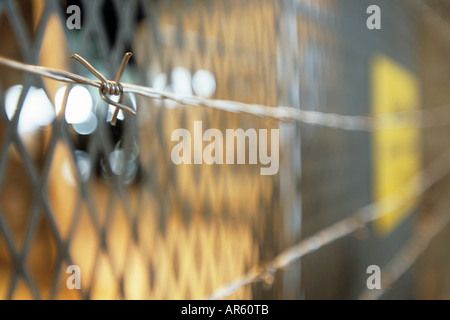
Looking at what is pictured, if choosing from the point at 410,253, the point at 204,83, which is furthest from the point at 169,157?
the point at 410,253

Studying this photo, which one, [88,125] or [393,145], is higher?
[393,145]

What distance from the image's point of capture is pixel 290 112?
53 centimetres

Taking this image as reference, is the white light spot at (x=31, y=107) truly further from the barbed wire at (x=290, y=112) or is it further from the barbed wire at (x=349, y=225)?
the barbed wire at (x=349, y=225)

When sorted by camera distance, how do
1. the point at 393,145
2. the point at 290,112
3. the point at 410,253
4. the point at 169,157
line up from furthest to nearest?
the point at 410,253 < the point at 393,145 < the point at 290,112 < the point at 169,157

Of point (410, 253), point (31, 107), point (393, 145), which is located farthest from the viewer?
point (410, 253)

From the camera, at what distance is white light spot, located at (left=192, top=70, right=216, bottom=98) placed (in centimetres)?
42

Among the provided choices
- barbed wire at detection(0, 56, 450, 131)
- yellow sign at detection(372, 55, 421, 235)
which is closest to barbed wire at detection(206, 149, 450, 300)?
yellow sign at detection(372, 55, 421, 235)

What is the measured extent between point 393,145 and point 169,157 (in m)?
0.64

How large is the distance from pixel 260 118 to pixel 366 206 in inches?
15.1

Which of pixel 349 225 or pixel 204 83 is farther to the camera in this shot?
pixel 349 225

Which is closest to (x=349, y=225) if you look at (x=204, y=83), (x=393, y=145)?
(x=393, y=145)

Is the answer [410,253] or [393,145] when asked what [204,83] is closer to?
[393,145]

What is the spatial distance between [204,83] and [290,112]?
130mm

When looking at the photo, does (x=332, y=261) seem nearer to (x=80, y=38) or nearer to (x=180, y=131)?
(x=180, y=131)
